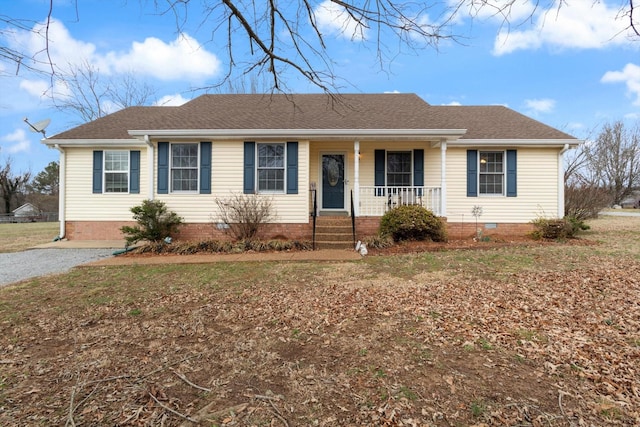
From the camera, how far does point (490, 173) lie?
33.9 ft

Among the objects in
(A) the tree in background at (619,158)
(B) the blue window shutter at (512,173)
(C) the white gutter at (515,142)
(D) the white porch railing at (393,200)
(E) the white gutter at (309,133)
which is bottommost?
(D) the white porch railing at (393,200)

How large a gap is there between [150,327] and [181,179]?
23.3ft

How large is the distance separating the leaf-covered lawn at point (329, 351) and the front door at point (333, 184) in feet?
18.3

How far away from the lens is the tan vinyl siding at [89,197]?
10273 mm

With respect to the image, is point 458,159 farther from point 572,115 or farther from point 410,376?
point 572,115

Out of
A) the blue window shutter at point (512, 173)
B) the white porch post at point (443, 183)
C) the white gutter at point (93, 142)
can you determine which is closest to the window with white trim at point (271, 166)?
the white gutter at point (93, 142)

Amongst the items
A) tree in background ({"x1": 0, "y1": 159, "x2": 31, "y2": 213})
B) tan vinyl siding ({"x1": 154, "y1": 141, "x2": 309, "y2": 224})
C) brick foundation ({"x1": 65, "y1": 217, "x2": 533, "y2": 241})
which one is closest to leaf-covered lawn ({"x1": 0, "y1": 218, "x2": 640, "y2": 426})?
brick foundation ({"x1": 65, "y1": 217, "x2": 533, "y2": 241})

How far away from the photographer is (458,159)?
10.3 metres

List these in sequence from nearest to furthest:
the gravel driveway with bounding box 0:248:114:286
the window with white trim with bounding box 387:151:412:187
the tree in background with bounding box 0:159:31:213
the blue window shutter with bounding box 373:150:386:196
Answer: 1. the gravel driveway with bounding box 0:248:114:286
2. the blue window shutter with bounding box 373:150:386:196
3. the window with white trim with bounding box 387:151:412:187
4. the tree in background with bounding box 0:159:31:213

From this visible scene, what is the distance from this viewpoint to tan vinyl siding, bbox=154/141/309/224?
31.4 feet

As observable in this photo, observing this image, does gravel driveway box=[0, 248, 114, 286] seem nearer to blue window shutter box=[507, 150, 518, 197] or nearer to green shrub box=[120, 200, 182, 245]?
green shrub box=[120, 200, 182, 245]

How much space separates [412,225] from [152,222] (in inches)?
293

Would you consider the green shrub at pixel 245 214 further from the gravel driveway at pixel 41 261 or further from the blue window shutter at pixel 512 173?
the blue window shutter at pixel 512 173

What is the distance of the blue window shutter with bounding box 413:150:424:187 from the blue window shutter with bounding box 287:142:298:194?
402 centimetres
